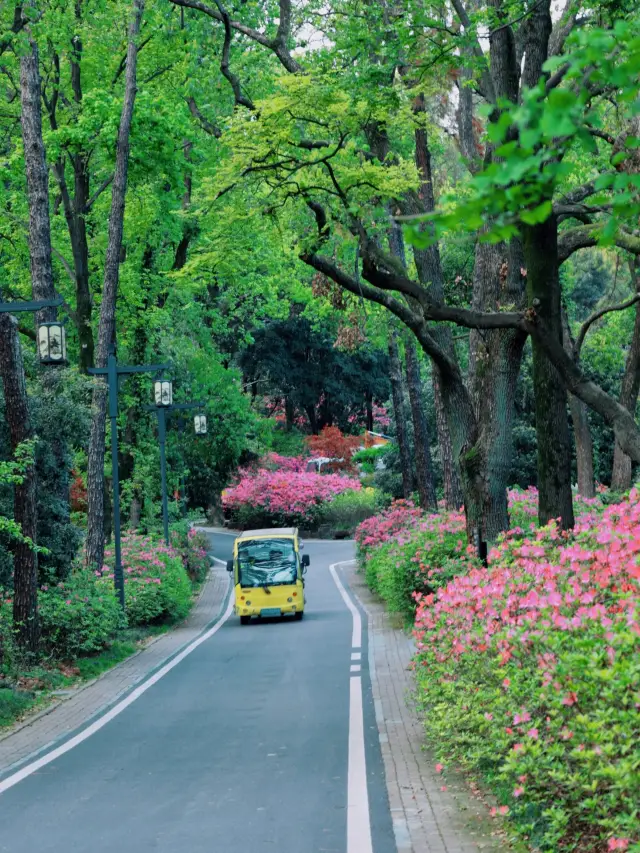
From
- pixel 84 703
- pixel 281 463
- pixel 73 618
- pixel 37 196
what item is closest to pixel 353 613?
pixel 73 618

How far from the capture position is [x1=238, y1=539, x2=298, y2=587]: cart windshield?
95.8 ft

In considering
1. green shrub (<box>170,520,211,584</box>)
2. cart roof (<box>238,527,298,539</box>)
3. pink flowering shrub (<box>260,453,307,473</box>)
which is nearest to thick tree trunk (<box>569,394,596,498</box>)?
cart roof (<box>238,527,298,539</box>)

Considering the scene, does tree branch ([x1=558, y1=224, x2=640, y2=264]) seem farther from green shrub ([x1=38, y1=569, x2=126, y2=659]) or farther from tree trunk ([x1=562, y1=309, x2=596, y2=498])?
tree trunk ([x1=562, y1=309, x2=596, y2=498])

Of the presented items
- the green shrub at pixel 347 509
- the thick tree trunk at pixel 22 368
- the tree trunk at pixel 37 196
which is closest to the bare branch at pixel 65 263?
the thick tree trunk at pixel 22 368

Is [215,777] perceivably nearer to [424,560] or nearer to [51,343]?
[51,343]

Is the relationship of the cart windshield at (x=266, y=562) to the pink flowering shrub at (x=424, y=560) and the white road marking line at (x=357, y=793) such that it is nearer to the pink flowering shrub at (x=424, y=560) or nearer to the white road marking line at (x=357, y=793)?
the pink flowering shrub at (x=424, y=560)

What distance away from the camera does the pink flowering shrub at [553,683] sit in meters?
6.14

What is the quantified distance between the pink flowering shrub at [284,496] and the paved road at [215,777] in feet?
133

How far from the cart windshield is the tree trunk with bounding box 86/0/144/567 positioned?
467 cm

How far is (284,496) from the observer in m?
60.0

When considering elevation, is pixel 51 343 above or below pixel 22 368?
above

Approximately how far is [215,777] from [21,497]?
300 inches

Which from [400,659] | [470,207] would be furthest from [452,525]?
[470,207]

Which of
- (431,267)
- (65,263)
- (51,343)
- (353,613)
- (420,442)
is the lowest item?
(353,613)
